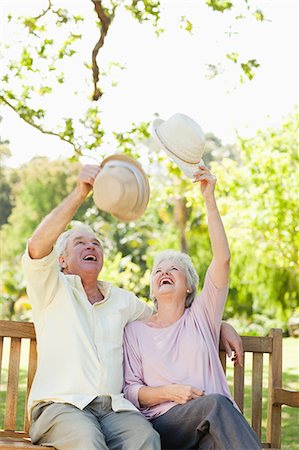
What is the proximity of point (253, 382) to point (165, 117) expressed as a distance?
5.09 metres

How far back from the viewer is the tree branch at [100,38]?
23.9ft

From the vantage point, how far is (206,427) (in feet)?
12.5

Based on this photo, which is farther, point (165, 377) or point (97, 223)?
point (97, 223)

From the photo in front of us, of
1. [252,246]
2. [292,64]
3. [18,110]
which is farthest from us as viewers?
[252,246]

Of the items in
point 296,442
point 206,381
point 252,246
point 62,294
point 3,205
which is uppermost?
point 3,205

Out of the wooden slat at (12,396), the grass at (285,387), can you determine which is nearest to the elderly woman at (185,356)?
the wooden slat at (12,396)

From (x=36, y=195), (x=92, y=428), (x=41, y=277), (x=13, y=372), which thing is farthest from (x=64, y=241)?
(x=36, y=195)

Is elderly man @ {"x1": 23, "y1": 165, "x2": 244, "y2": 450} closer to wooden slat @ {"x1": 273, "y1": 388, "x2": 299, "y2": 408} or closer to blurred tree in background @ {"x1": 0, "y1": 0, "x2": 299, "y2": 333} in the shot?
wooden slat @ {"x1": 273, "y1": 388, "x2": 299, "y2": 408}

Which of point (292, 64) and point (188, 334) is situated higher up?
point (292, 64)

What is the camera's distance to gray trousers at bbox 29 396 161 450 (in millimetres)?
3668

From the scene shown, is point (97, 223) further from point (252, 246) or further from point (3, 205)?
point (3, 205)

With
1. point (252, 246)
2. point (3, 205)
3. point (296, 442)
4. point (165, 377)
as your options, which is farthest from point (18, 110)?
point (3, 205)

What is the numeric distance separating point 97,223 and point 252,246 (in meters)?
8.07

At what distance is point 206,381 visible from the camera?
13.3ft
